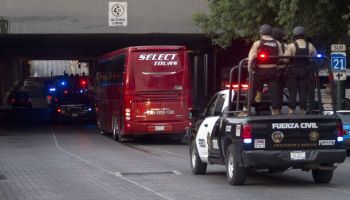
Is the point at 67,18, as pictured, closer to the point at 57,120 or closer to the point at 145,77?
the point at 145,77

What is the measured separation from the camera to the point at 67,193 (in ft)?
46.8

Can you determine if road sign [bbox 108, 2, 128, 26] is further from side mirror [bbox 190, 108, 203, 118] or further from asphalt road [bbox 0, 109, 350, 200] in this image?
side mirror [bbox 190, 108, 203, 118]

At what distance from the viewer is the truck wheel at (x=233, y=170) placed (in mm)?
14586

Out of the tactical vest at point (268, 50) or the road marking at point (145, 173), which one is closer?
the tactical vest at point (268, 50)

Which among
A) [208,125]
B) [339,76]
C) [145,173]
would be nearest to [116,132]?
[339,76]

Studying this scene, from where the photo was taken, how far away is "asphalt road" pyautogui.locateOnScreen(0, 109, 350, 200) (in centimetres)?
1396

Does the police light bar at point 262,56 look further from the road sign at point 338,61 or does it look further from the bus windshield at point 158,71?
the bus windshield at point 158,71

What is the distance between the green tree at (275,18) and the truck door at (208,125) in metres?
8.10

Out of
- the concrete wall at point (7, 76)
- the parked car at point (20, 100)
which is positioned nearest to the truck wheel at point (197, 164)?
the parked car at point (20, 100)

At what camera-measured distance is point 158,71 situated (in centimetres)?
2764

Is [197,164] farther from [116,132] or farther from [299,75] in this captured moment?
[116,132]

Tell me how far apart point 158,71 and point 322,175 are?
12.9m

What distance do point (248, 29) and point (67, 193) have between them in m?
15.0

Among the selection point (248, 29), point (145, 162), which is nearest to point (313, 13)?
point (248, 29)
